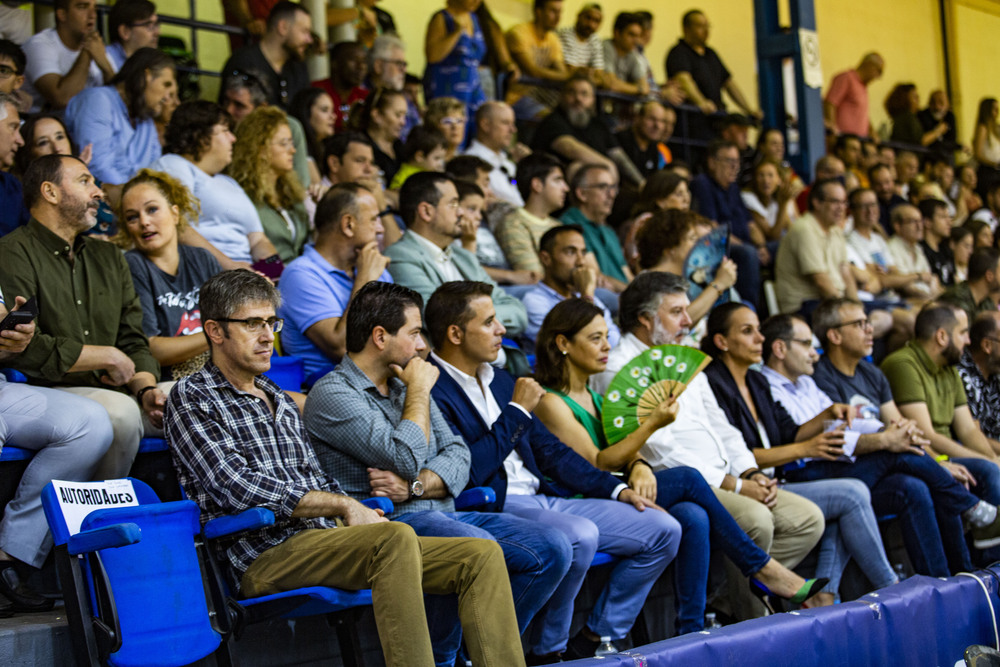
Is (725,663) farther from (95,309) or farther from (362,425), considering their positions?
(95,309)

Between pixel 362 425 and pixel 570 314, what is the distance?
1.10 meters

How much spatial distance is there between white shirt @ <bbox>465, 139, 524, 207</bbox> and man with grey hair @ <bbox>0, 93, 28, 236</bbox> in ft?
9.68

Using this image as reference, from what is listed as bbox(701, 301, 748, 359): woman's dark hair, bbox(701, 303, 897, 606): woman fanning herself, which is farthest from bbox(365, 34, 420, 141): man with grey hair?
bbox(701, 303, 897, 606): woman fanning herself

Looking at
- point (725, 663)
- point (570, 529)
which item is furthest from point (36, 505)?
point (725, 663)

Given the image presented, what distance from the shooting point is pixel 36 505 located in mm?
2959

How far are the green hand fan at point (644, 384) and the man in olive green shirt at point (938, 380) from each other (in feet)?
6.33

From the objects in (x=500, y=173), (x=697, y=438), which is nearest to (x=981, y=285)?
(x=500, y=173)

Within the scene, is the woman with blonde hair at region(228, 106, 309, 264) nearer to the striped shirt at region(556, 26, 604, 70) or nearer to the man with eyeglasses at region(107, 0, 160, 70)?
the man with eyeglasses at region(107, 0, 160, 70)

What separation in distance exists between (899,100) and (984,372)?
586cm

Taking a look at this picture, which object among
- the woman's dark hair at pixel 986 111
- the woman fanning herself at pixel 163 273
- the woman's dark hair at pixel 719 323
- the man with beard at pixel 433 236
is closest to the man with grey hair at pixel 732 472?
the woman's dark hair at pixel 719 323

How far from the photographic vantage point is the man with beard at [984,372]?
5613 mm

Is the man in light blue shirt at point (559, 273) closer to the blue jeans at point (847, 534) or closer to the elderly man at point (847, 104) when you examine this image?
the blue jeans at point (847, 534)

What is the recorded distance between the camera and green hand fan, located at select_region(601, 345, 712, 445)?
12.6 feet

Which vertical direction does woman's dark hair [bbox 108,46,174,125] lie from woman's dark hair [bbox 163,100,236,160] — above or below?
above
